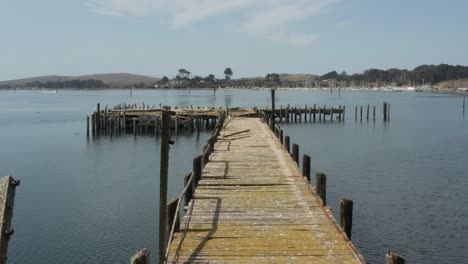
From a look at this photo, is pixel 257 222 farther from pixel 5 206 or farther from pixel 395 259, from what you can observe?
pixel 5 206

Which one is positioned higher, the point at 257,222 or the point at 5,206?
the point at 5,206

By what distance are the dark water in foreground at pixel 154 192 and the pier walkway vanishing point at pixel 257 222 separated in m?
4.08

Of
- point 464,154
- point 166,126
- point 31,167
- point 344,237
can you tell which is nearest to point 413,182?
point 464,154

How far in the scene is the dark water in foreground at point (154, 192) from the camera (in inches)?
722

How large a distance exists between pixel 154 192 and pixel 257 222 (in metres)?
16.1

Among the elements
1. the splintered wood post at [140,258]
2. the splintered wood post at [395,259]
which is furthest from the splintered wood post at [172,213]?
the splintered wood post at [395,259]

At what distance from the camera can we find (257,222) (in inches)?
455

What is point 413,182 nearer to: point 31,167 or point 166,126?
point 166,126

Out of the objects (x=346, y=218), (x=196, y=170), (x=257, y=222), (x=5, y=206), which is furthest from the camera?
(x=196, y=170)

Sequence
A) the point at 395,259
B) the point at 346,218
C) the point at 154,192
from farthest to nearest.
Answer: the point at 154,192
the point at 346,218
the point at 395,259

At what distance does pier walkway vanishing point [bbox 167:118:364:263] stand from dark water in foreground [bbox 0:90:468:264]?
4082 millimetres

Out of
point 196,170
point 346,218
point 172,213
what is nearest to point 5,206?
point 172,213

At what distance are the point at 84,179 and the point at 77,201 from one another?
6.23 metres

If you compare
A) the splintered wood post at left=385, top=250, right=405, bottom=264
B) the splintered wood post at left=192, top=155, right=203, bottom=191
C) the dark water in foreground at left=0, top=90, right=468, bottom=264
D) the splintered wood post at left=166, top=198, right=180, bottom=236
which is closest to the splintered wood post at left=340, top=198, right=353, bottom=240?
the splintered wood post at left=385, top=250, right=405, bottom=264
